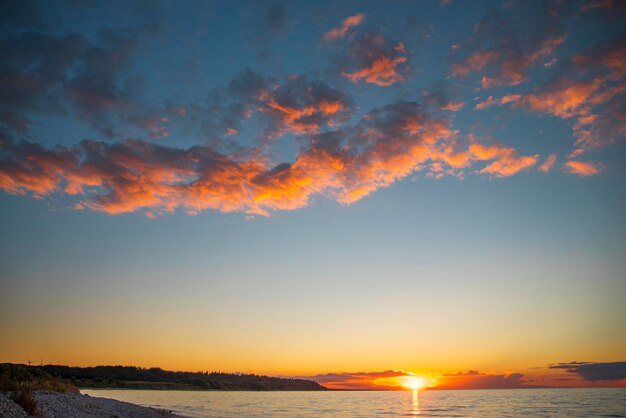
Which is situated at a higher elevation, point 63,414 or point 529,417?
point 63,414

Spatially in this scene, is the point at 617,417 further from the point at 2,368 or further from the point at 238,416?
the point at 2,368

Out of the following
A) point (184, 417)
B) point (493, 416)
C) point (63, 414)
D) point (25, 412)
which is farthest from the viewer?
point (493, 416)

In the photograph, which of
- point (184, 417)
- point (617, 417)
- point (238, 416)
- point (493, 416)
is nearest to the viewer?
point (184, 417)

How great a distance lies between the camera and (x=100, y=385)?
16900cm

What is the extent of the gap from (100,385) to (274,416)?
142617mm

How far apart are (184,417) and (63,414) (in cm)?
2418

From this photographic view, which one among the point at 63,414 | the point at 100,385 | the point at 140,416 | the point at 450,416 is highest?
the point at 63,414

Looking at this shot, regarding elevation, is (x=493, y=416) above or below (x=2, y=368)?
below

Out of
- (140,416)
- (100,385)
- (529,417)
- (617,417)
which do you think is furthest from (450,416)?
(100,385)

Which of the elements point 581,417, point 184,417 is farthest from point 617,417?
point 184,417

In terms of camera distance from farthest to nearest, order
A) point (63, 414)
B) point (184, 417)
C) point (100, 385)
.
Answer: point (100, 385)
point (184, 417)
point (63, 414)

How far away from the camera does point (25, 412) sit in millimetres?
20578

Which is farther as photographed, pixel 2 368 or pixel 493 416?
pixel 493 416

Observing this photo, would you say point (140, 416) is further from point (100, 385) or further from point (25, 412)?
point (100, 385)
